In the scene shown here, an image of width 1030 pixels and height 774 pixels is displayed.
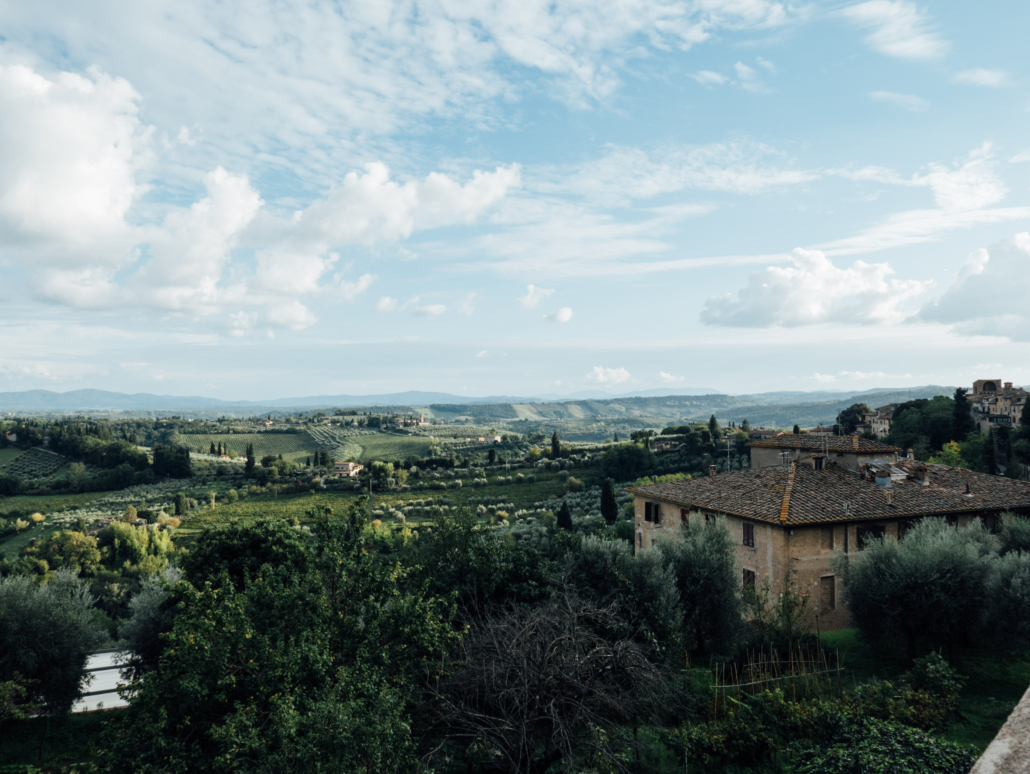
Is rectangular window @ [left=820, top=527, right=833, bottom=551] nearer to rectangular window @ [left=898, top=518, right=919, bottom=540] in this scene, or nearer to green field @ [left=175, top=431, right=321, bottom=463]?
rectangular window @ [left=898, top=518, right=919, bottom=540]

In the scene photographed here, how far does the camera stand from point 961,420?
62719 millimetres

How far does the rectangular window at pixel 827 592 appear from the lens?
23297mm

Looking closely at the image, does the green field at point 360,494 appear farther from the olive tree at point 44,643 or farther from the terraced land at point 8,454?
the terraced land at point 8,454

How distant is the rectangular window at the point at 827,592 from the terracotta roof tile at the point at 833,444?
1016 cm

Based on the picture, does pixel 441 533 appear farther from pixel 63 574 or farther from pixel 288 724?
pixel 63 574

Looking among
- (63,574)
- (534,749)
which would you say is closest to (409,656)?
(534,749)

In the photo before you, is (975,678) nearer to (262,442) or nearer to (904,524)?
(904,524)

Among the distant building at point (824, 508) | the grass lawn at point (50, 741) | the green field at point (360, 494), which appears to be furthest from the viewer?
the green field at point (360, 494)

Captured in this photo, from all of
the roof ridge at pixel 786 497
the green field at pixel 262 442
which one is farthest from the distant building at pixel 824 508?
Answer: the green field at pixel 262 442

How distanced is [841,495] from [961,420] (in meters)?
49.7

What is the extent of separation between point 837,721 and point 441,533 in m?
11.9

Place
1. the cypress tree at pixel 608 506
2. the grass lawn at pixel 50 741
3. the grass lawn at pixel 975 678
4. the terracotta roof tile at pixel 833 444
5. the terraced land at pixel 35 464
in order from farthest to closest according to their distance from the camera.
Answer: the terraced land at pixel 35 464 < the cypress tree at pixel 608 506 < the terracotta roof tile at pixel 833 444 < the grass lawn at pixel 50 741 < the grass lawn at pixel 975 678

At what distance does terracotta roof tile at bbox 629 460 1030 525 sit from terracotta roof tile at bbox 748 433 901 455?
4.54 ft

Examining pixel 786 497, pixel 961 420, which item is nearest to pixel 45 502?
pixel 786 497
